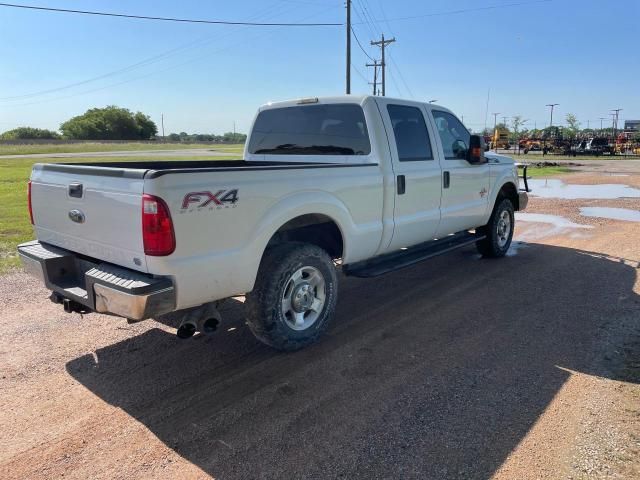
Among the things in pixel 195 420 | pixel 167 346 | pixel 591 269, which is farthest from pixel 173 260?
pixel 591 269

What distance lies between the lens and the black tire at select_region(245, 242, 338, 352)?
3.72 m

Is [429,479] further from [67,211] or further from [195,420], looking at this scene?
[67,211]

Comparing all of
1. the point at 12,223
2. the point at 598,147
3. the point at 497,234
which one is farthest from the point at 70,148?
the point at 497,234

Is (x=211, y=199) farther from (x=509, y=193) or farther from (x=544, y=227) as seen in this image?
(x=544, y=227)

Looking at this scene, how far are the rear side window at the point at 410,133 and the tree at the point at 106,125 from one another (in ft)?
329

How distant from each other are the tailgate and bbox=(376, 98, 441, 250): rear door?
2600mm

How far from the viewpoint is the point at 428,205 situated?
5.38 metres

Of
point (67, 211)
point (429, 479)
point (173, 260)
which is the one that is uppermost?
point (67, 211)

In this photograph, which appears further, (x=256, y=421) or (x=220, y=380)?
(x=220, y=380)

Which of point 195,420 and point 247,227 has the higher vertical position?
point 247,227

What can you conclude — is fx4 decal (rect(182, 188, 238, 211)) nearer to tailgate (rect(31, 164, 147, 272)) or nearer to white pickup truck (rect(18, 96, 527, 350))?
white pickup truck (rect(18, 96, 527, 350))

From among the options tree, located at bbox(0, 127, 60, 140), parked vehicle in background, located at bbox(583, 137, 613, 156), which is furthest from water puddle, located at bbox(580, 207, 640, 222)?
tree, located at bbox(0, 127, 60, 140)

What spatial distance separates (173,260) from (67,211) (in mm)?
1176

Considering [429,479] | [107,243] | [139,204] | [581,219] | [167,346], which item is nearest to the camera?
[429,479]
